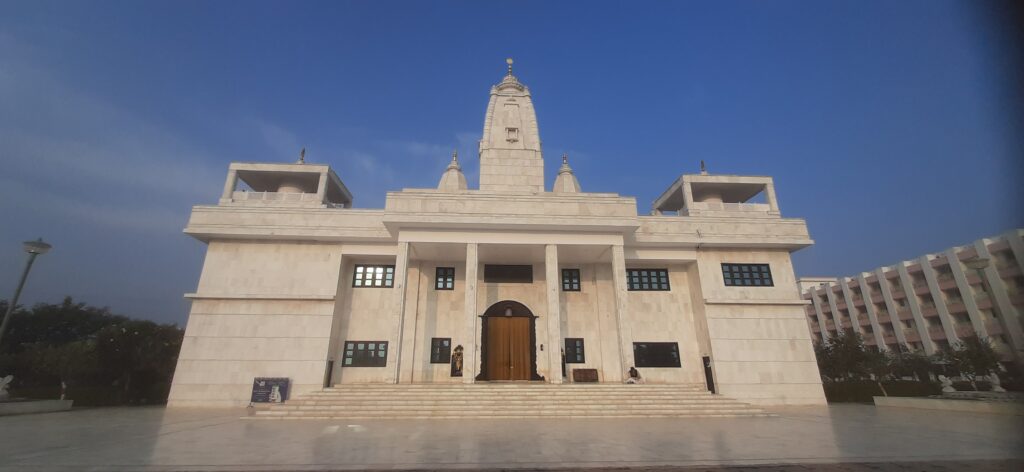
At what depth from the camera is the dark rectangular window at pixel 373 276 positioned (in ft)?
76.0

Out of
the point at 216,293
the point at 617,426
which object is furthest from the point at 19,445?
the point at 617,426

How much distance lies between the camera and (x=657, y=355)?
22.8 m

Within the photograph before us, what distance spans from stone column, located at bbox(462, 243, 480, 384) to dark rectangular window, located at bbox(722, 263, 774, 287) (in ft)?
42.8

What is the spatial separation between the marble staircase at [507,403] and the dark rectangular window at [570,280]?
6.95 m

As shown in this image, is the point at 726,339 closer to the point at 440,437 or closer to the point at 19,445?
the point at 440,437

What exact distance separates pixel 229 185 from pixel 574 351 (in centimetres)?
2026

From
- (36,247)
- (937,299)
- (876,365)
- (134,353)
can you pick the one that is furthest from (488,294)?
(937,299)

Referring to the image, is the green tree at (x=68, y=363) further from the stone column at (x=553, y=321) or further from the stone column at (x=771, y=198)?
the stone column at (x=771, y=198)

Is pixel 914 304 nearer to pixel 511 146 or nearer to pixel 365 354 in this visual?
pixel 511 146

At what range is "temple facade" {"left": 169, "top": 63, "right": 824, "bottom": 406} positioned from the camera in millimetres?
20406

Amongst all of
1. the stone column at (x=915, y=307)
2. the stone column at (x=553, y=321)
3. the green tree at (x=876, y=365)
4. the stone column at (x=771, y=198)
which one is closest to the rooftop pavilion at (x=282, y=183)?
the stone column at (x=553, y=321)

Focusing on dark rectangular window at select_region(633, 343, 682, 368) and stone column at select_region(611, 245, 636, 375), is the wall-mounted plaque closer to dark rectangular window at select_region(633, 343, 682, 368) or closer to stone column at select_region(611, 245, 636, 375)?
stone column at select_region(611, 245, 636, 375)

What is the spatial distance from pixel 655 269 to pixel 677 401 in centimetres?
879

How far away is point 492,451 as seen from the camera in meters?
8.76
